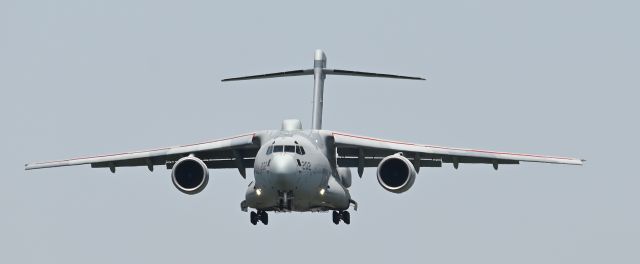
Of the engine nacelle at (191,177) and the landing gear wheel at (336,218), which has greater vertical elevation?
the engine nacelle at (191,177)

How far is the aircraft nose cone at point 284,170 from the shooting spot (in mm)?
30312

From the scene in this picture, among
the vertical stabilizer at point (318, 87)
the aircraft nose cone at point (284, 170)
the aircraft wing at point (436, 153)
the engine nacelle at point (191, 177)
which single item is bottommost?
the engine nacelle at point (191, 177)

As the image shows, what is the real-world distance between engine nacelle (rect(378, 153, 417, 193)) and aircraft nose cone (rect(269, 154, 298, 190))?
2.13m

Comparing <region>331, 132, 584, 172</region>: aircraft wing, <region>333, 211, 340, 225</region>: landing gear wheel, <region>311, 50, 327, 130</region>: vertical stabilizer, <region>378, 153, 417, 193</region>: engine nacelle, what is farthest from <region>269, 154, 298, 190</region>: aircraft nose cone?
<region>311, 50, 327, 130</region>: vertical stabilizer

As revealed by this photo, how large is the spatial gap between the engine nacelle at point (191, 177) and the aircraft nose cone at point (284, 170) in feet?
7.71

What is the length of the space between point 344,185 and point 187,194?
335 centimetres

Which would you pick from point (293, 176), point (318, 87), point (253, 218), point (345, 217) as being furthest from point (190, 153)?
point (318, 87)

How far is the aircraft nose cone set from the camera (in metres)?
30.3

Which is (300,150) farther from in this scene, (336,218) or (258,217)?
(336,218)

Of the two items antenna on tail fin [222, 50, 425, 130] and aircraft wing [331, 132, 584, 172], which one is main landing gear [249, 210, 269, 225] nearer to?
aircraft wing [331, 132, 584, 172]

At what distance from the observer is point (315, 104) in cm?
3622

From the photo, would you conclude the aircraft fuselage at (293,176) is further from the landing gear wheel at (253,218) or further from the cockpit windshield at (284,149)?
the landing gear wheel at (253,218)

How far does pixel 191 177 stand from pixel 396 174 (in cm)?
408

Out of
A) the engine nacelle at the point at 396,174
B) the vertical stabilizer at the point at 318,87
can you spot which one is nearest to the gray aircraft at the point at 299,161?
the engine nacelle at the point at 396,174
